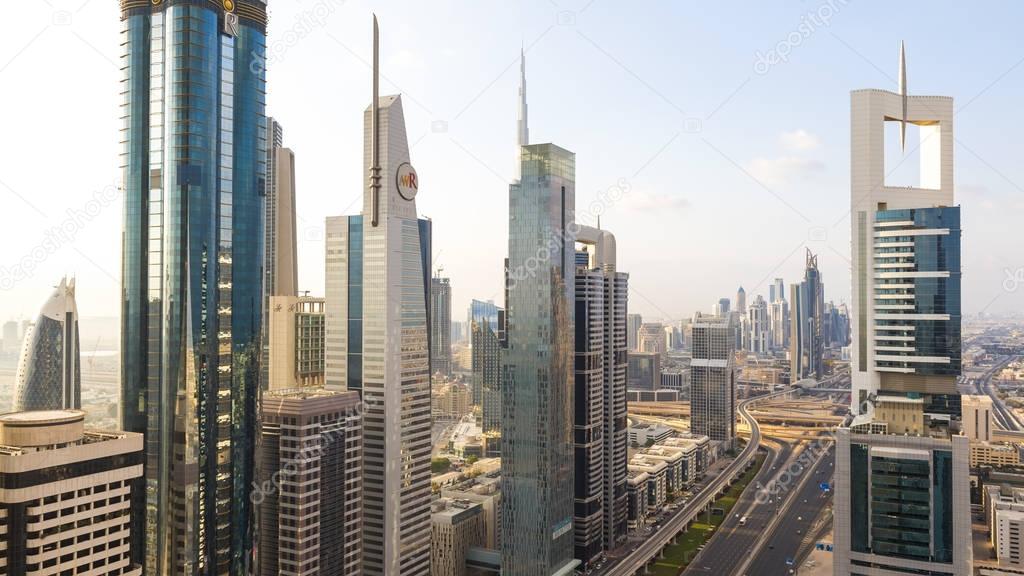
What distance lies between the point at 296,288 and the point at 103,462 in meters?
45.1

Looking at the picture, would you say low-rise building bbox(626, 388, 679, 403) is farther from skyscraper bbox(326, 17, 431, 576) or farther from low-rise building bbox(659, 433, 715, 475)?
skyscraper bbox(326, 17, 431, 576)

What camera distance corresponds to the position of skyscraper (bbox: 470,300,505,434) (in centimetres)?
10194

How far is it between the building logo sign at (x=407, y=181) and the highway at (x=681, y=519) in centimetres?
3429

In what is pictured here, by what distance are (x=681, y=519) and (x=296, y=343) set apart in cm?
4233

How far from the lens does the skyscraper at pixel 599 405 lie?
61081 millimetres

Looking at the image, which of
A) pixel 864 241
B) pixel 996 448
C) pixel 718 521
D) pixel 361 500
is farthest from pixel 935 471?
pixel 996 448

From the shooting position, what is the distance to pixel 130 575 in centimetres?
2680

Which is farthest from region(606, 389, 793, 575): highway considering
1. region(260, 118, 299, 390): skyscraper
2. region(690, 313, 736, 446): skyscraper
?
region(260, 118, 299, 390): skyscraper

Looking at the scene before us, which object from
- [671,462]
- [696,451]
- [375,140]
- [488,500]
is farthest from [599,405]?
[696,451]

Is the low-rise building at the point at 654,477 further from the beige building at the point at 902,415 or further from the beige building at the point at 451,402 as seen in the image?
the beige building at the point at 902,415

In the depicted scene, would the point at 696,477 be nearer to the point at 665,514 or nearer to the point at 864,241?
the point at 665,514

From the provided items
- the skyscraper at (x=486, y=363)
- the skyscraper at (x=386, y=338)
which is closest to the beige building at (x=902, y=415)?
the skyscraper at (x=386, y=338)

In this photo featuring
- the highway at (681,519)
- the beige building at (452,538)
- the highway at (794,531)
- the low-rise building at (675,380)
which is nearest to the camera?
the beige building at (452,538)

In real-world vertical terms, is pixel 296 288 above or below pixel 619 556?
above
